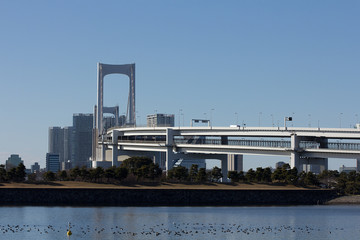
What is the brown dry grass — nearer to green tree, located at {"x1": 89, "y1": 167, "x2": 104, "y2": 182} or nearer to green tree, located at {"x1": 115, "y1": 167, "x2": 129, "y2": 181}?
green tree, located at {"x1": 115, "y1": 167, "x2": 129, "y2": 181}

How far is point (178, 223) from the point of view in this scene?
255 ft

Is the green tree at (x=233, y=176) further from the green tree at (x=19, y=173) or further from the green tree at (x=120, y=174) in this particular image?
the green tree at (x=19, y=173)

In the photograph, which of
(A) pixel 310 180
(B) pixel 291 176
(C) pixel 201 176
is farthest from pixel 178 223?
(A) pixel 310 180

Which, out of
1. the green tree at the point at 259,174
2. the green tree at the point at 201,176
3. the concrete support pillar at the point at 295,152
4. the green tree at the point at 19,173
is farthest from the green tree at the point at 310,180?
the green tree at the point at 19,173

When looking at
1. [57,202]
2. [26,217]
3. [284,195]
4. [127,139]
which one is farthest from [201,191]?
[127,139]

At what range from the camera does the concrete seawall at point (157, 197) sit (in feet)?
349

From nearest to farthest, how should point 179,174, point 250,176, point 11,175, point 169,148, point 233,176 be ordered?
point 11,175 → point 179,174 → point 250,176 → point 233,176 → point 169,148

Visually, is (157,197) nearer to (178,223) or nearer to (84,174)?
(84,174)

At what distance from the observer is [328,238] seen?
66.7 metres

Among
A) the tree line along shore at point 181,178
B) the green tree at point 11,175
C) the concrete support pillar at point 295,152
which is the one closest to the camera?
the green tree at point 11,175

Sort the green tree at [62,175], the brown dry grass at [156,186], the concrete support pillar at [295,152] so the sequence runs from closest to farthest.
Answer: the brown dry grass at [156,186] < the green tree at [62,175] < the concrete support pillar at [295,152]

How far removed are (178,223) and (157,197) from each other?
3421 cm

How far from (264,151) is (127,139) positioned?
179 feet

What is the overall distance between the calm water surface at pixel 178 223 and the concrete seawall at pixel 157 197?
32.6 ft
